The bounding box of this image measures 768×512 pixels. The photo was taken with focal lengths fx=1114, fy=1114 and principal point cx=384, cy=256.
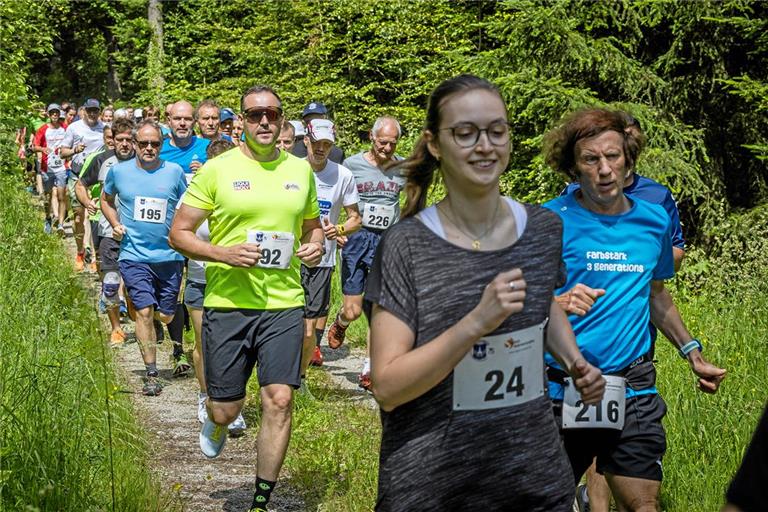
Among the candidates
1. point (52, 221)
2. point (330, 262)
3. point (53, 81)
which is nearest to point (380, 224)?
Result: point (330, 262)

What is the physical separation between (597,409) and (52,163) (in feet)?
54.9

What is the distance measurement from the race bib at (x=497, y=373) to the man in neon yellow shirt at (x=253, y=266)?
2688 millimetres

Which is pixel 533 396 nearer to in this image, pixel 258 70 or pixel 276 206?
pixel 276 206

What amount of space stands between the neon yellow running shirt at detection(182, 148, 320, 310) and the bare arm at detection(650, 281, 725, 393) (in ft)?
6.46

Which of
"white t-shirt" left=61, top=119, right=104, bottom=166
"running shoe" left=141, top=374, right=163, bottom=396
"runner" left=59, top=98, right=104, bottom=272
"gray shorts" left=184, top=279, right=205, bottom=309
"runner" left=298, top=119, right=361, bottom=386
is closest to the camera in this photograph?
"gray shorts" left=184, top=279, right=205, bottom=309

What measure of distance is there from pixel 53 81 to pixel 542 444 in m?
49.3

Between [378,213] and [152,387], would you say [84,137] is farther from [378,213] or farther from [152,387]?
[152,387]

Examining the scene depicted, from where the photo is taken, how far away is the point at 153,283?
30.8ft

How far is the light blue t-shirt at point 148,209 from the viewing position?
9250 millimetres

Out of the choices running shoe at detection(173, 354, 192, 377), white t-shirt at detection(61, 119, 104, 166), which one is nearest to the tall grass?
running shoe at detection(173, 354, 192, 377)

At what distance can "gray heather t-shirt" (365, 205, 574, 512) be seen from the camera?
2.88 metres

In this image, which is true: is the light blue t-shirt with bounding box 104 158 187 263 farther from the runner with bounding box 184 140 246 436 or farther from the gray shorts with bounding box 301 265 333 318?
the gray shorts with bounding box 301 265 333 318

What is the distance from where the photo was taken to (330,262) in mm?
9281

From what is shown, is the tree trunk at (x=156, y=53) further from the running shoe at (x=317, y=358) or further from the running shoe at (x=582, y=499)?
the running shoe at (x=582, y=499)
